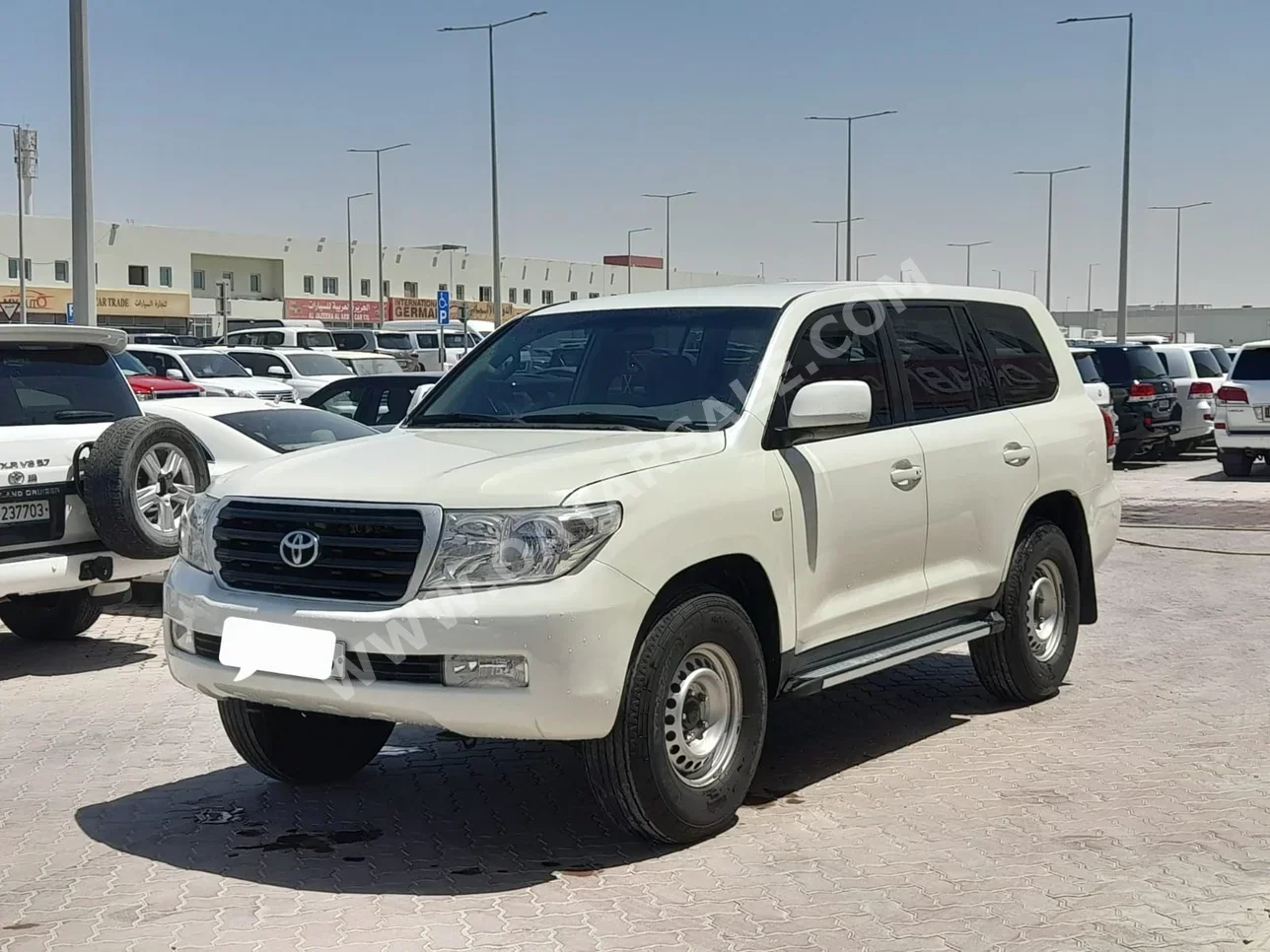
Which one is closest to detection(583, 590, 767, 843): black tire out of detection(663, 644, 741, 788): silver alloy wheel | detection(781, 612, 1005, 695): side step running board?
detection(663, 644, 741, 788): silver alloy wheel

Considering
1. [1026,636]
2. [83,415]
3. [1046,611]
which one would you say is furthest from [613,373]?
[83,415]

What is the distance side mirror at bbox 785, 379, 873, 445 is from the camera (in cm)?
575

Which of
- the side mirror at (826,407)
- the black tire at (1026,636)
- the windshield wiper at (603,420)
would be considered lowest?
the black tire at (1026,636)

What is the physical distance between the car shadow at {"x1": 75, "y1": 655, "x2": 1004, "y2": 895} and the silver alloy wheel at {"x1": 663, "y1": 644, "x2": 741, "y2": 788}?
0.31 m

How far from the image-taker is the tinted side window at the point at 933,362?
22.2ft

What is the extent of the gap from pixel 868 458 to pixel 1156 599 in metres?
5.60

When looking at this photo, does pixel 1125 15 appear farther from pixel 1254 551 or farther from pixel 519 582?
pixel 519 582

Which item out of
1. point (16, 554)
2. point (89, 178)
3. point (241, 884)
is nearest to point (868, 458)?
point (241, 884)

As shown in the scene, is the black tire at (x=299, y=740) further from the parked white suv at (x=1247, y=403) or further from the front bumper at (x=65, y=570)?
the parked white suv at (x=1247, y=403)

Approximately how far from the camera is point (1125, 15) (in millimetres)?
34062

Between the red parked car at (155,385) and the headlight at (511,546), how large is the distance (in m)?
17.7

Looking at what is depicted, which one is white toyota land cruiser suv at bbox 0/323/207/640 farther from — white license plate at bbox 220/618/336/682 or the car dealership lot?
white license plate at bbox 220/618/336/682

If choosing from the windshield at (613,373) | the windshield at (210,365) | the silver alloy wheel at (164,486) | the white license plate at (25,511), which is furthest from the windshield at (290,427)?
A: the windshield at (210,365)

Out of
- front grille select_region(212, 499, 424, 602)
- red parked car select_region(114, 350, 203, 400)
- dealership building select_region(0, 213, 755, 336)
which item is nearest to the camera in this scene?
front grille select_region(212, 499, 424, 602)
